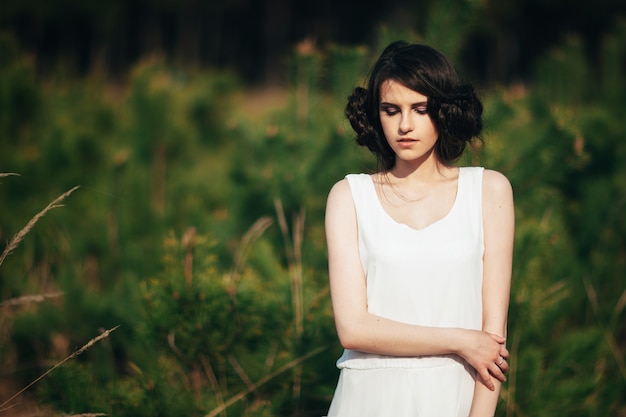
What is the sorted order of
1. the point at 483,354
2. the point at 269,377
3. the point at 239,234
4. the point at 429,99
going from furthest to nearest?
the point at 239,234
the point at 269,377
the point at 429,99
the point at 483,354

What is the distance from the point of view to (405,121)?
138 centimetres

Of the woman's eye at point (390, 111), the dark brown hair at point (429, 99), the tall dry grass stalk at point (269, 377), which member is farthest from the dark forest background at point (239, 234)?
the woman's eye at point (390, 111)

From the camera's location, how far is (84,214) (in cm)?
328

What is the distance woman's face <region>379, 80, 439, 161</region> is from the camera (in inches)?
54.6

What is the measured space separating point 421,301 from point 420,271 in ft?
0.20

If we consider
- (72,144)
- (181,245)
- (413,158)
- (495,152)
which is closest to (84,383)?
(181,245)

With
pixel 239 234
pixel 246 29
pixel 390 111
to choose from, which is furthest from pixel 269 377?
pixel 246 29

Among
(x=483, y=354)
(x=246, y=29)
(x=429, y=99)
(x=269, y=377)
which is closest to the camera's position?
(x=483, y=354)

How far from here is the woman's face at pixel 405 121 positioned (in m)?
1.39

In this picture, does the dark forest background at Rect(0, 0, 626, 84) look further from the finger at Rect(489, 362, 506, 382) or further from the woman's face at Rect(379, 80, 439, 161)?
the finger at Rect(489, 362, 506, 382)

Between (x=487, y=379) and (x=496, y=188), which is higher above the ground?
(x=496, y=188)

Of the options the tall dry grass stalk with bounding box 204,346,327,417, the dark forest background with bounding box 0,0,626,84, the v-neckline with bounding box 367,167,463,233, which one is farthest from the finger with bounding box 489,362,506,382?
the dark forest background with bounding box 0,0,626,84

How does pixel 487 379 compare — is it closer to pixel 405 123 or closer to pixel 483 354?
pixel 483 354

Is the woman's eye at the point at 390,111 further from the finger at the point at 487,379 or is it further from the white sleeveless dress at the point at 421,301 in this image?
the finger at the point at 487,379
